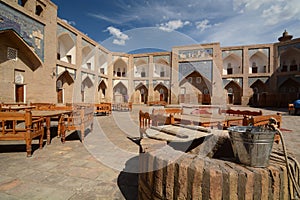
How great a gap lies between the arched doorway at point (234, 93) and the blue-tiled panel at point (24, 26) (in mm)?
21223

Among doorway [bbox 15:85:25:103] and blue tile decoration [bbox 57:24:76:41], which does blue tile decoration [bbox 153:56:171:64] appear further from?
doorway [bbox 15:85:25:103]

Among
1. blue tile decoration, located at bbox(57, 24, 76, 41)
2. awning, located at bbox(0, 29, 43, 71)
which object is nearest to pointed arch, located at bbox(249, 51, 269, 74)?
blue tile decoration, located at bbox(57, 24, 76, 41)

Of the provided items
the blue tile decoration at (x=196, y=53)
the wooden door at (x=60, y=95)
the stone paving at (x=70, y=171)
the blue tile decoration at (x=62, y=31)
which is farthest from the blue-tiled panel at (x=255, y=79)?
the wooden door at (x=60, y=95)

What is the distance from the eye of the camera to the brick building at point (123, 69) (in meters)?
10.4

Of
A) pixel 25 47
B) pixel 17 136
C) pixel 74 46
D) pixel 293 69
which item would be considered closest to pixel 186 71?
pixel 293 69

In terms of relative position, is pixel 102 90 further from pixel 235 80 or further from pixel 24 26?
pixel 235 80

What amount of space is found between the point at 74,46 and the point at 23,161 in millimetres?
14478

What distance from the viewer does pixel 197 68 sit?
75.4 ft

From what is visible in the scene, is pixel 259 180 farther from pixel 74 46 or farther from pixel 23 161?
pixel 74 46

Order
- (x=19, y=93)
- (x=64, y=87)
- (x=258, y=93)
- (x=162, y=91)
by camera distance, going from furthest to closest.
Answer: (x=162, y=91) < (x=258, y=93) < (x=64, y=87) < (x=19, y=93)

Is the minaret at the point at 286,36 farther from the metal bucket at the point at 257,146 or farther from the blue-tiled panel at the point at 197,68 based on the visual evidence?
the metal bucket at the point at 257,146

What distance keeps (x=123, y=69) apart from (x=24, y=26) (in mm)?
17036

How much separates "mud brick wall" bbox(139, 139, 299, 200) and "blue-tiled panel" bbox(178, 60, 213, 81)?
22.3 metres

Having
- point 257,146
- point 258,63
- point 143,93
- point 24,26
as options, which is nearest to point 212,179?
point 257,146
